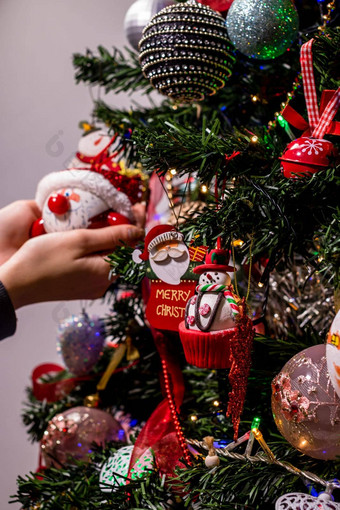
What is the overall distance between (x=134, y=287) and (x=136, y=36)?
0.34 m

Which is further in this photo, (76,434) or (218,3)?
(76,434)

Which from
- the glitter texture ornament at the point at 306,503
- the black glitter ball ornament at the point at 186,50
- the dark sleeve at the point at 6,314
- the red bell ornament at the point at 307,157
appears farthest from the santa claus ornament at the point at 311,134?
the dark sleeve at the point at 6,314

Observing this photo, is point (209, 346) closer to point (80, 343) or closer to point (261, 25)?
point (261, 25)

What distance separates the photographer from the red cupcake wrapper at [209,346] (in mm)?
467

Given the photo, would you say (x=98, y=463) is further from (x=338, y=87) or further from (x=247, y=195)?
(x=338, y=87)

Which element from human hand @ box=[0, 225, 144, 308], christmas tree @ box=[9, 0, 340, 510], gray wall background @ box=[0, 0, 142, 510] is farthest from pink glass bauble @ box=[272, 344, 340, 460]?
gray wall background @ box=[0, 0, 142, 510]

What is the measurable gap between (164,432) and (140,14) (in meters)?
0.52

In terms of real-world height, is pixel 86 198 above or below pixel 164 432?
above

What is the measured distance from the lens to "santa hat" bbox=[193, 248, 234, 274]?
1.61 feet

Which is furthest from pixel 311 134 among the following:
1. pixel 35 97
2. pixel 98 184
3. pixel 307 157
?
pixel 35 97

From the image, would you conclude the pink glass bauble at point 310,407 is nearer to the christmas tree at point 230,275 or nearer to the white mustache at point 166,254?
the christmas tree at point 230,275

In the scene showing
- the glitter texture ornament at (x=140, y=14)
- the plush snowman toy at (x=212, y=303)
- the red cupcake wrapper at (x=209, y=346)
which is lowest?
the red cupcake wrapper at (x=209, y=346)

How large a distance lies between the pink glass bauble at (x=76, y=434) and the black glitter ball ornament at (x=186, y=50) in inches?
18.2

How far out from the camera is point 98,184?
708 mm
